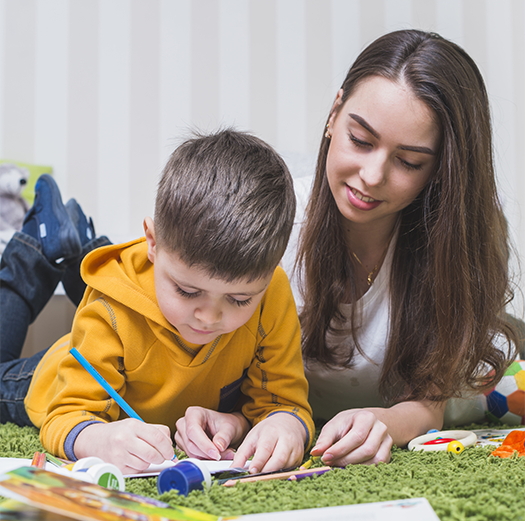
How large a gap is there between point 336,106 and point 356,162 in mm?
176

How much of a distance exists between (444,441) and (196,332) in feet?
1.48

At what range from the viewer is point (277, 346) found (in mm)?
871

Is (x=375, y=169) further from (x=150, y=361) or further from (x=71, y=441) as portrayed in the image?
(x=71, y=441)

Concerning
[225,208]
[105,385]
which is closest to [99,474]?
[105,385]

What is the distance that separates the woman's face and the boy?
220mm

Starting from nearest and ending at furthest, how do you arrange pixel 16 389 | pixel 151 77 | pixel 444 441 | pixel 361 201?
pixel 444 441 → pixel 361 201 → pixel 16 389 → pixel 151 77

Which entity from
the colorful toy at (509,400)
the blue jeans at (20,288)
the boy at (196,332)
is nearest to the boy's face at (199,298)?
the boy at (196,332)

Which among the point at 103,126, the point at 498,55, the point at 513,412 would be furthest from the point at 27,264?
the point at 498,55

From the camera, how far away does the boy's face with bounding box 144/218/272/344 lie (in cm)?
65

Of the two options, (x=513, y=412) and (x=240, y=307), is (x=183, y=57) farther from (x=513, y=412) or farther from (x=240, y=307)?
(x=513, y=412)

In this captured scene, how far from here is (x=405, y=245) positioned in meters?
1.08

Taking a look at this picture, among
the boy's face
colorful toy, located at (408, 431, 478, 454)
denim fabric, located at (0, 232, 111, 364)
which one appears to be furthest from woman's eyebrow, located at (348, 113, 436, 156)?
denim fabric, located at (0, 232, 111, 364)

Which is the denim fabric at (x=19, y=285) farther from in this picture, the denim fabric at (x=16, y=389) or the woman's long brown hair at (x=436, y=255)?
the woman's long brown hair at (x=436, y=255)

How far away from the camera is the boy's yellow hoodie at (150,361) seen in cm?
75
